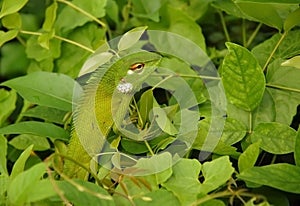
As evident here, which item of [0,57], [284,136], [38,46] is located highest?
[284,136]

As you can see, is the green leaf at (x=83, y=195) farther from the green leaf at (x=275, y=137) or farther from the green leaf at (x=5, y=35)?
the green leaf at (x=5, y=35)

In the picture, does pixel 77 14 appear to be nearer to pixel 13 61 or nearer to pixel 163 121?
pixel 13 61

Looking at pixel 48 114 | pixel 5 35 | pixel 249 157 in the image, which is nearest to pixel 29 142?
pixel 48 114

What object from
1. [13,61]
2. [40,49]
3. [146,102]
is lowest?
[13,61]

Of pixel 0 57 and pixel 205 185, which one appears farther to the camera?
pixel 0 57

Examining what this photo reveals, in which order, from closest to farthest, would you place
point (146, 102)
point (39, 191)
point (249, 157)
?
point (39, 191), point (249, 157), point (146, 102)

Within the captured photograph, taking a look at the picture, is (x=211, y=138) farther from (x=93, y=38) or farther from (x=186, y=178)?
(x=93, y=38)

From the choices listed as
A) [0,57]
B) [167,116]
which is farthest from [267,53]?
[0,57]

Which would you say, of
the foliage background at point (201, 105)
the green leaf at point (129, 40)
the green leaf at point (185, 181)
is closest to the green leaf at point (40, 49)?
the foliage background at point (201, 105)
